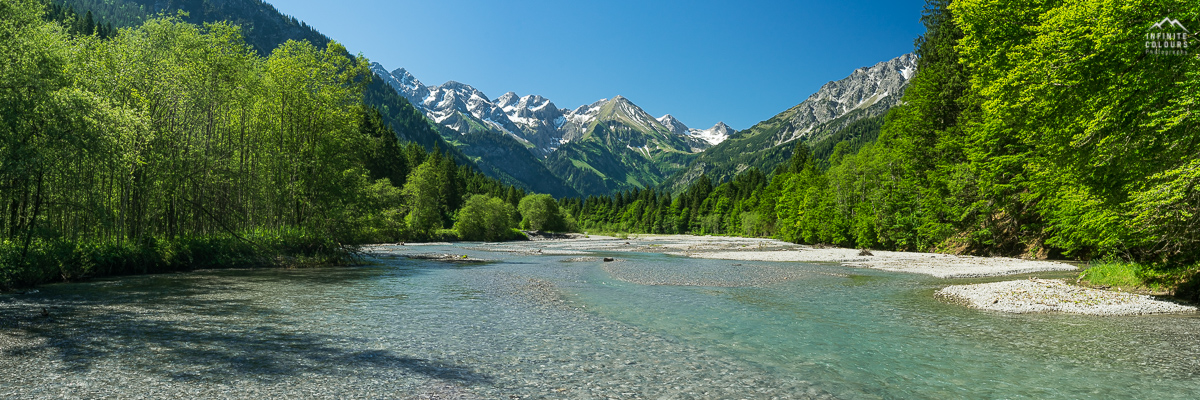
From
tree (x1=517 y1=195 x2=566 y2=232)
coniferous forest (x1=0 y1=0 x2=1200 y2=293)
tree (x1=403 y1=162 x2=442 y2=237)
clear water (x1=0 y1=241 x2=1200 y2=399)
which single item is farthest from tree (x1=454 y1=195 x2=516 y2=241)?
clear water (x1=0 y1=241 x2=1200 y2=399)

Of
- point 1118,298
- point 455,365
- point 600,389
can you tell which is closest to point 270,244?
point 455,365

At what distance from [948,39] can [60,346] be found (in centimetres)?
5961

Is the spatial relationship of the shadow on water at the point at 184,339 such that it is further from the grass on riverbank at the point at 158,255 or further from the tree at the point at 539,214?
the tree at the point at 539,214

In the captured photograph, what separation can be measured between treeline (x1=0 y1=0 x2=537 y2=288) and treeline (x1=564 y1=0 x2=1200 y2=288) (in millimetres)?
34339

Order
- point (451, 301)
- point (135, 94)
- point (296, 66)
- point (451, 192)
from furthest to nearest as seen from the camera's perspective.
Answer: point (451, 192) → point (296, 66) → point (135, 94) → point (451, 301)

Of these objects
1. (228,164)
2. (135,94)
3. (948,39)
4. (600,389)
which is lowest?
(600,389)

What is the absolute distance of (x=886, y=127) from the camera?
58969 millimetres

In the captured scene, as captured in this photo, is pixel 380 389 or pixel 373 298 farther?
pixel 373 298

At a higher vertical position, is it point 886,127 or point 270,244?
point 886,127

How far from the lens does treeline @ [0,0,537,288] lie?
18734 millimetres

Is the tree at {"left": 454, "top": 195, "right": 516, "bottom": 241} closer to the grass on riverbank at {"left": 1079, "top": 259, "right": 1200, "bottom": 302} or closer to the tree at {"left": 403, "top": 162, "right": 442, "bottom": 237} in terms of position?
the tree at {"left": 403, "top": 162, "right": 442, "bottom": 237}

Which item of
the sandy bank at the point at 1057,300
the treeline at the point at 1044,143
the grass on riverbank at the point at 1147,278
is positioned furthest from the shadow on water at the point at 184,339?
the grass on riverbank at the point at 1147,278

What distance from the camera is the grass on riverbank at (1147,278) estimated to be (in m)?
17.5

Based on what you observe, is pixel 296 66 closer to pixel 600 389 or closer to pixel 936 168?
pixel 600 389
